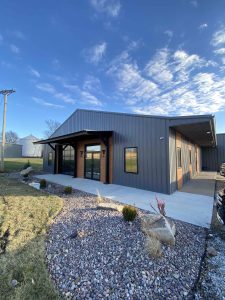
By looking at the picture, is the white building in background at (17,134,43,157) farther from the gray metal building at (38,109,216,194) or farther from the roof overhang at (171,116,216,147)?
the roof overhang at (171,116,216,147)

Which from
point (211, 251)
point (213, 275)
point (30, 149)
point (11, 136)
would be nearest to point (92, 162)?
point (211, 251)

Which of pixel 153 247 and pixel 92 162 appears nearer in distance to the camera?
pixel 153 247

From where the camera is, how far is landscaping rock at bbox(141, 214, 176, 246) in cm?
338

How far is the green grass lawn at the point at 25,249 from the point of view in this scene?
234cm

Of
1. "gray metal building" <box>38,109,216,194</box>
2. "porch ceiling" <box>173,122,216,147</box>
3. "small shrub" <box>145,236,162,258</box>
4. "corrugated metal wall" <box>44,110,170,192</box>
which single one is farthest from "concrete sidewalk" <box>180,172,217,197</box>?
"small shrub" <box>145,236,162,258</box>

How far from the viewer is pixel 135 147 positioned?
9.05m

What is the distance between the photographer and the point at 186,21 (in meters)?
6.90

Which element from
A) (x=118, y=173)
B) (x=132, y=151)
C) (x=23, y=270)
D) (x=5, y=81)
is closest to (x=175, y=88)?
(x=132, y=151)

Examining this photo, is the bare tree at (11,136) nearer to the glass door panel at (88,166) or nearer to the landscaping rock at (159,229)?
the glass door panel at (88,166)

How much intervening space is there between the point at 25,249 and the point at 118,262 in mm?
1841

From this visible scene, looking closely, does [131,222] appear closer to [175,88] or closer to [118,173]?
[118,173]

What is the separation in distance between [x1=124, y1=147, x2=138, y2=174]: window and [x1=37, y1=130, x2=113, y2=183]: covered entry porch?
4.21ft

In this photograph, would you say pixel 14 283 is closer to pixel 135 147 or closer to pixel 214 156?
pixel 135 147

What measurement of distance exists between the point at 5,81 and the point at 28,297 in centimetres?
1886
